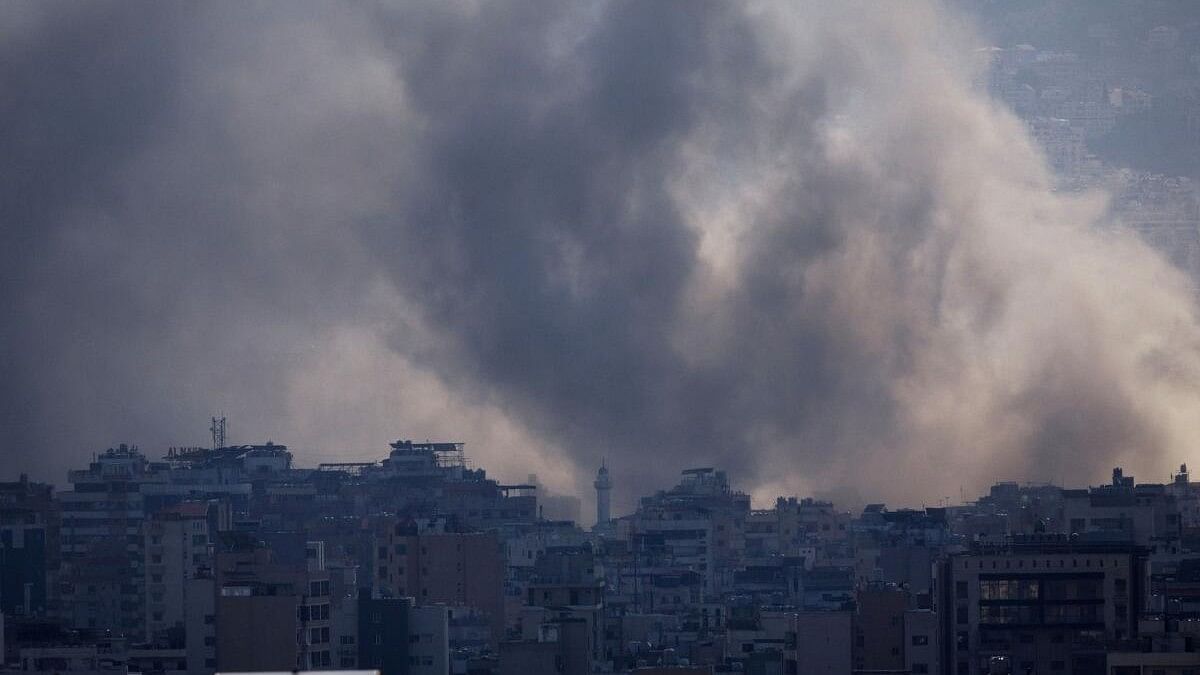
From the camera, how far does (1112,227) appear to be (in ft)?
323

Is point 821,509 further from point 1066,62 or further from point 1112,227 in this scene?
point 1066,62

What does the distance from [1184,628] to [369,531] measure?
37151 mm

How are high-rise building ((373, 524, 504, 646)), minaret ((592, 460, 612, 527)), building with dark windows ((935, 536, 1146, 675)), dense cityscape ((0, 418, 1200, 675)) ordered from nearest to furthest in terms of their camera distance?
dense cityscape ((0, 418, 1200, 675)), building with dark windows ((935, 536, 1146, 675)), high-rise building ((373, 524, 504, 646)), minaret ((592, 460, 612, 527))

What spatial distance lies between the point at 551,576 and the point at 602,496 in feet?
103

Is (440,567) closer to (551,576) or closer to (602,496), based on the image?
(551,576)

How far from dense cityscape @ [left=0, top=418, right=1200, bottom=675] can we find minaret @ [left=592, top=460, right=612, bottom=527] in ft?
0.55

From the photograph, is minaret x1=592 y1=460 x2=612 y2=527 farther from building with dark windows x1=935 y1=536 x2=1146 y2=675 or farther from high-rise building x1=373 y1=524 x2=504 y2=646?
building with dark windows x1=935 y1=536 x2=1146 y2=675

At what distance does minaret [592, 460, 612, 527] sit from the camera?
253ft

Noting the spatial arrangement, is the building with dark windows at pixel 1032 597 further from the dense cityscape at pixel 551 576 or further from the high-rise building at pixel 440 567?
the high-rise building at pixel 440 567

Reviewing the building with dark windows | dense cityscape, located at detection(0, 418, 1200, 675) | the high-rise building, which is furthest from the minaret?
the building with dark windows

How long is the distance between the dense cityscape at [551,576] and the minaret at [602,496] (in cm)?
17

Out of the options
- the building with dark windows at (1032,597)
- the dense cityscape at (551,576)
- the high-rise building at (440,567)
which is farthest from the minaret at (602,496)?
the building with dark windows at (1032,597)

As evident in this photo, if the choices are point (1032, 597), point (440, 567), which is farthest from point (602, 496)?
point (1032, 597)

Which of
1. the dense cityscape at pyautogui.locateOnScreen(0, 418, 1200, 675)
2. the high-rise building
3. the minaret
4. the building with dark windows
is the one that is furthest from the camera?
the minaret
